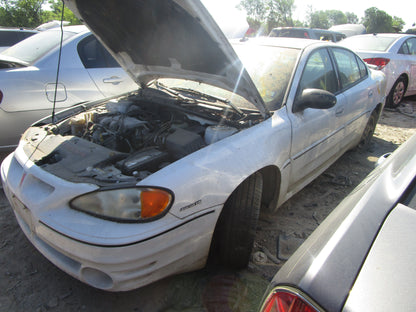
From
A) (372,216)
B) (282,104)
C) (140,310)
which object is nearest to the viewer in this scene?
(372,216)

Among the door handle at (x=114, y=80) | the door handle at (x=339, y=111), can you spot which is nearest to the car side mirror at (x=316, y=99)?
the door handle at (x=339, y=111)

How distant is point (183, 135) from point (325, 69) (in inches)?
67.9

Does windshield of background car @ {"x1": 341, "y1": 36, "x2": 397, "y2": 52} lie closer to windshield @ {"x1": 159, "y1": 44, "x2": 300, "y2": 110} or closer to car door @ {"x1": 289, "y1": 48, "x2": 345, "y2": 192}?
car door @ {"x1": 289, "y1": 48, "x2": 345, "y2": 192}

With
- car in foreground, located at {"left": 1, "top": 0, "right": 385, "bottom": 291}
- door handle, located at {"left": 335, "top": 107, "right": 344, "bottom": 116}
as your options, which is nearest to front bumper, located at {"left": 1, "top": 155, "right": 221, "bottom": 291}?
car in foreground, located at {"left": 1, "top": 0, "right": 385, "bottom": 291}

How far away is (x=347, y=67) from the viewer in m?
3.46

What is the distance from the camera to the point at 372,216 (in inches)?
40.6

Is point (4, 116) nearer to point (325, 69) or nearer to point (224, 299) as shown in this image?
point (224, 299)

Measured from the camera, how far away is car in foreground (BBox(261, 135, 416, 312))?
802 mm

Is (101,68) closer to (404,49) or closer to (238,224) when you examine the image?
(238,224)

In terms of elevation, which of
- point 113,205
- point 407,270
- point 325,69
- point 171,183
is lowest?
point 113,205

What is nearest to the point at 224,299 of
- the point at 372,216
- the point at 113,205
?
the point at 113,205

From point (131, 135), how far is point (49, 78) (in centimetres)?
173

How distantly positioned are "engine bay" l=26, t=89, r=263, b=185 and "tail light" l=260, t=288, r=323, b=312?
104 cm

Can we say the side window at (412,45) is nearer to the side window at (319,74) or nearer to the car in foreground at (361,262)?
the side window at (319,74)
